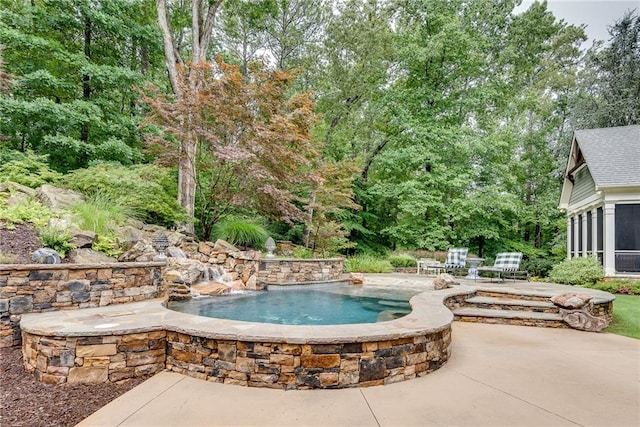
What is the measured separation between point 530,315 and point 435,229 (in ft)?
28.4

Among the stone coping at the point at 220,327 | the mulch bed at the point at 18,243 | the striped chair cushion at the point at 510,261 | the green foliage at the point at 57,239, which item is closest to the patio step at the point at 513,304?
the striped chair cushion at the point at 510,261

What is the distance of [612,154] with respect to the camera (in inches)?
409

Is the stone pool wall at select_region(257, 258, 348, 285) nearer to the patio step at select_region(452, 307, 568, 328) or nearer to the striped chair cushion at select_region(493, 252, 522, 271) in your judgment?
the patio step at select_region(452, 307, 568, 328)

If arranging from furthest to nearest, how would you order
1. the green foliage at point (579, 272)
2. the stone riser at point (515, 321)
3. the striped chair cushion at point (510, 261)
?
the green foliage at point (579, 272)
the striped chair cushion at point (510, 261)
the stone riser at point (515, 321)

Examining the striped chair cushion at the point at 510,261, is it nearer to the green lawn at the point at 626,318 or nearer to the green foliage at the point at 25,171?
the green lawn at the point at 626,318

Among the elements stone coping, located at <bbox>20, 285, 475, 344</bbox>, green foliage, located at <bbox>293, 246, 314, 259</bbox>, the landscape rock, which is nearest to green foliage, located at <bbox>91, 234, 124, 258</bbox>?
the landscape rock

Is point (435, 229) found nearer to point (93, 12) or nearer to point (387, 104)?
point (387, 104)

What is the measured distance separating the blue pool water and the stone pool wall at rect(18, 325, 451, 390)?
155 cm

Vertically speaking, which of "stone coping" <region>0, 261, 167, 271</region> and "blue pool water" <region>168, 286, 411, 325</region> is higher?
"stone coping" <region>0, 261, 167, 271</region>

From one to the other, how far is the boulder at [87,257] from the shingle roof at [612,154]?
12.4m

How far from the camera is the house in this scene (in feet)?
30.7

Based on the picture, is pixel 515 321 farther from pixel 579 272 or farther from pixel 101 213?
pixel 101 213

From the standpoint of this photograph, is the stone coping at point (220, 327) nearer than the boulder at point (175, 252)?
Yes

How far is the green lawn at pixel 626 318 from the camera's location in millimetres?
5289
